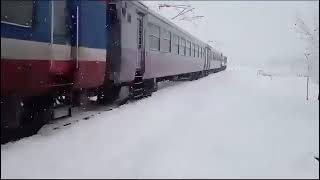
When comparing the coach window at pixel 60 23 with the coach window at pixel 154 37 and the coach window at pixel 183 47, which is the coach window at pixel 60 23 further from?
the coach window at pixel 183 47

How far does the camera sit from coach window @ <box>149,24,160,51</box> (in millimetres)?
13952

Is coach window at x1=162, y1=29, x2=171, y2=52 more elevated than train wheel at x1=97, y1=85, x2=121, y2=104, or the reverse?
coach window at x1=162, y1=29, x2=171, y2=52

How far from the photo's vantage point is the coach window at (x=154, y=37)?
45.8 feet

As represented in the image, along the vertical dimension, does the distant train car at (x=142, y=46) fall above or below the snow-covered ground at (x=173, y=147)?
above

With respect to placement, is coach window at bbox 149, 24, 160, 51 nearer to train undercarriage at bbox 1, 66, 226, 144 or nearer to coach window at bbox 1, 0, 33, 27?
train undercarriage at bbox 1, 66, 226, 144

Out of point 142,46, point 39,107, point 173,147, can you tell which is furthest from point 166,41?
point 173,147

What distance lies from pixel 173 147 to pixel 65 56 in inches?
123

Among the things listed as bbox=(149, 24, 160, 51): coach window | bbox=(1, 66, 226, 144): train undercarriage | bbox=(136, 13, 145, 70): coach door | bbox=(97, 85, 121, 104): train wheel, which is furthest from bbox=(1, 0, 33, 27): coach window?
bbox=(149, 24, 160, 51): coach window

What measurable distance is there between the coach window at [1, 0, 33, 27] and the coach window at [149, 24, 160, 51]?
7430 millimetres

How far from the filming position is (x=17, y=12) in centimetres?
636

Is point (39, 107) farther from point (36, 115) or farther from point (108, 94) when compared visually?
point (108, 94)

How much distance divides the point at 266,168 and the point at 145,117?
12.3 ft

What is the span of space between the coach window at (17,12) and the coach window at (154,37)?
7430 millimetres

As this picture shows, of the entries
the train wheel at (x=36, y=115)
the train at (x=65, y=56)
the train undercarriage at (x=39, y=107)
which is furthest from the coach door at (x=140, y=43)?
the train wheel at (x=36, y=115)
